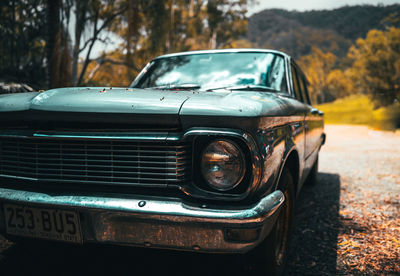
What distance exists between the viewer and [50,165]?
175 cm

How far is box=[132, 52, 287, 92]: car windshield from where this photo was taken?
268 cm

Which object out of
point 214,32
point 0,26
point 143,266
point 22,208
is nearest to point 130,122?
point 22,208

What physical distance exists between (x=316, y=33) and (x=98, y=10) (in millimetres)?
132414

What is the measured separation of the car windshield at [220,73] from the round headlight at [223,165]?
1081 millimetres

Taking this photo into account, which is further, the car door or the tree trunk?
the tree trunk

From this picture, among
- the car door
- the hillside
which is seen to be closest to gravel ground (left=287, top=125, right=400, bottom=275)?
the car door

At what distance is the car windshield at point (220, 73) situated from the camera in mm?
2680

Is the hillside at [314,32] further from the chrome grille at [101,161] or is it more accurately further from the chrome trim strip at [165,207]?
the chrome trim strip at [165,207]

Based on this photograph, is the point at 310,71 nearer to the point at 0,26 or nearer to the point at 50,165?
the point at 0,26

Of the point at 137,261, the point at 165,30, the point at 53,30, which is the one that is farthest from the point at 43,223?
the point at 165,30

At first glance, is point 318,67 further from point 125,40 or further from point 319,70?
point 125,40

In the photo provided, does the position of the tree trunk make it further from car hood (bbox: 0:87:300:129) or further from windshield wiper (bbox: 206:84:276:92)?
car hood (bbox: 0:87:300:129)

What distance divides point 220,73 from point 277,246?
4.92 ft

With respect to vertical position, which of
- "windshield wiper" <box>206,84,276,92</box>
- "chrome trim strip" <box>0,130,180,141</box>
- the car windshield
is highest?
the car windshield
